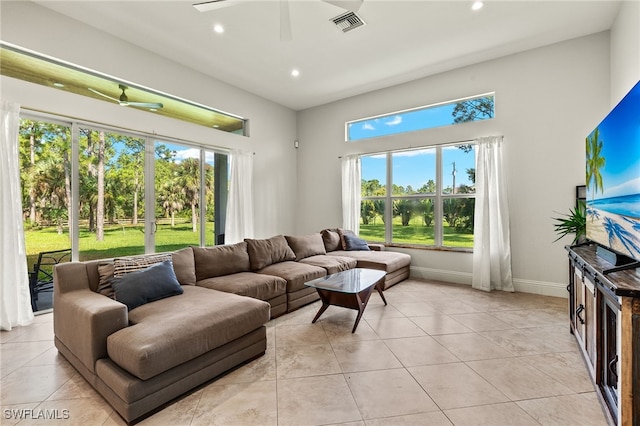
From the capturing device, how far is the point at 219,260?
3414 mm

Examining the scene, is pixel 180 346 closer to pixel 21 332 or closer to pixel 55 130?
pixel 21 332

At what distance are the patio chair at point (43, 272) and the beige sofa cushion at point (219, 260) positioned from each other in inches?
66.6

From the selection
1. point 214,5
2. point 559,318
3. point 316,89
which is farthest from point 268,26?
point 559,318

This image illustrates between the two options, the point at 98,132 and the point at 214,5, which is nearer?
the point at 214,5

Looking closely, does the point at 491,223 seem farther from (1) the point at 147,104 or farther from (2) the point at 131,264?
(1) the point at 147,104

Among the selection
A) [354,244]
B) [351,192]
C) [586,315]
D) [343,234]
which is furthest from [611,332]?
[351,192]

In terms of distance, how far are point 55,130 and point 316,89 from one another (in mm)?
3851

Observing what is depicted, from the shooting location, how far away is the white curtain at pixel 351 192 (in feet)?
18.5

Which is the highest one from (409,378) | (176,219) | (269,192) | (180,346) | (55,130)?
(55,130)

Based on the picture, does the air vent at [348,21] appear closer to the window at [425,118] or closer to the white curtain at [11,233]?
the window at [425,118]

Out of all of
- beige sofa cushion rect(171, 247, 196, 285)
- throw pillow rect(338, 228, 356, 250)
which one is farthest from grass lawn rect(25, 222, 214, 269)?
throw pillow rect(338, 228, 356, 250)

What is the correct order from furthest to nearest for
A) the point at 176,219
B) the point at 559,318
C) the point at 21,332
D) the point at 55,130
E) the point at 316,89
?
the point at 316,89 → the point at 176,219 → the point at 55,130 → the point at 559,318 → the point at 21,332

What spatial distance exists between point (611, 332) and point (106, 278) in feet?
11.8

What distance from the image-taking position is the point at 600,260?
6.84ft
